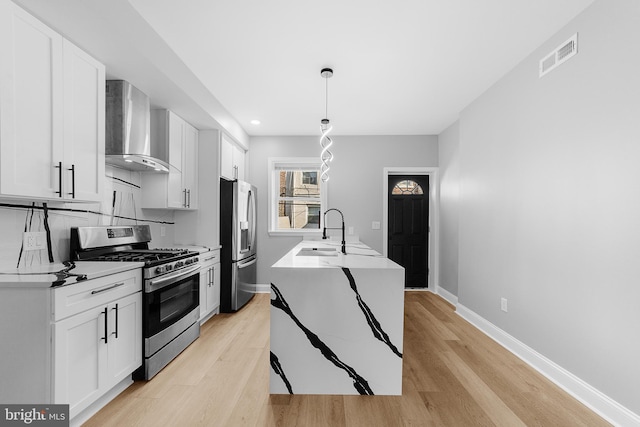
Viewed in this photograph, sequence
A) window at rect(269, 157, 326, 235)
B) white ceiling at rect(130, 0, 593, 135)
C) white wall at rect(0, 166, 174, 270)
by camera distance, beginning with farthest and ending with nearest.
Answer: window at rect(269, 157, 326, 235) → white ceiling at rect(130, 0, 593, 135) → white wall at rect(0, 166, 174, 270)

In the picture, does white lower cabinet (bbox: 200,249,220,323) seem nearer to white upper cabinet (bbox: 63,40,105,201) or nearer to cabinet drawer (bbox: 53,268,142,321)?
cabinet drawer (bbox: 53,268,142,321)

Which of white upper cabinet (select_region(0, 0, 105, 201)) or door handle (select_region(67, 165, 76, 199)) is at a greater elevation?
white upper cabinet (select_region(0, 0, 105, 201))

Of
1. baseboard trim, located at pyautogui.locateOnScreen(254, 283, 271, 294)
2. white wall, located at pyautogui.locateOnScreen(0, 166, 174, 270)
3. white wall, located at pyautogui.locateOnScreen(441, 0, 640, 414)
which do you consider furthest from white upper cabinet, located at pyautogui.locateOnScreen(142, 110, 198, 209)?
white wall, located at pyautogui.locateOnScreen(441, 0, 640, 414)

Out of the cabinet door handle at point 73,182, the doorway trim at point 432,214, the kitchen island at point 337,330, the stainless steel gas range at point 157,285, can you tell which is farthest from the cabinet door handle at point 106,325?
the doorway trim at point 432,214

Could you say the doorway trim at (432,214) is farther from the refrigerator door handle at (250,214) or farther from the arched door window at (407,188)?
the refrigerator door handle at (250,214)

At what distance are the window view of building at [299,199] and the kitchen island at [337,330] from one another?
3.28 m

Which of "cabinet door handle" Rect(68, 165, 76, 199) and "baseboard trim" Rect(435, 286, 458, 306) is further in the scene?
"baseboard trim" Rect(435, 286, 458, 306)

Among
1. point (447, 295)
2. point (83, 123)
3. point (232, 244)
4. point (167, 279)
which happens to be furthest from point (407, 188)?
point (83, 123)

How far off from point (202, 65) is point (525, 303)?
364cm

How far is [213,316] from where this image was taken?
391 cm

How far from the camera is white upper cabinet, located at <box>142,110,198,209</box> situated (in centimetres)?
325

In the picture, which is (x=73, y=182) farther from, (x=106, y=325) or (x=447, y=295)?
(x=447, y=295)

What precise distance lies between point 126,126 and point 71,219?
84 centimetres

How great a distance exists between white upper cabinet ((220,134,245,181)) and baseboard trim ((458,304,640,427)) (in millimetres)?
3621
